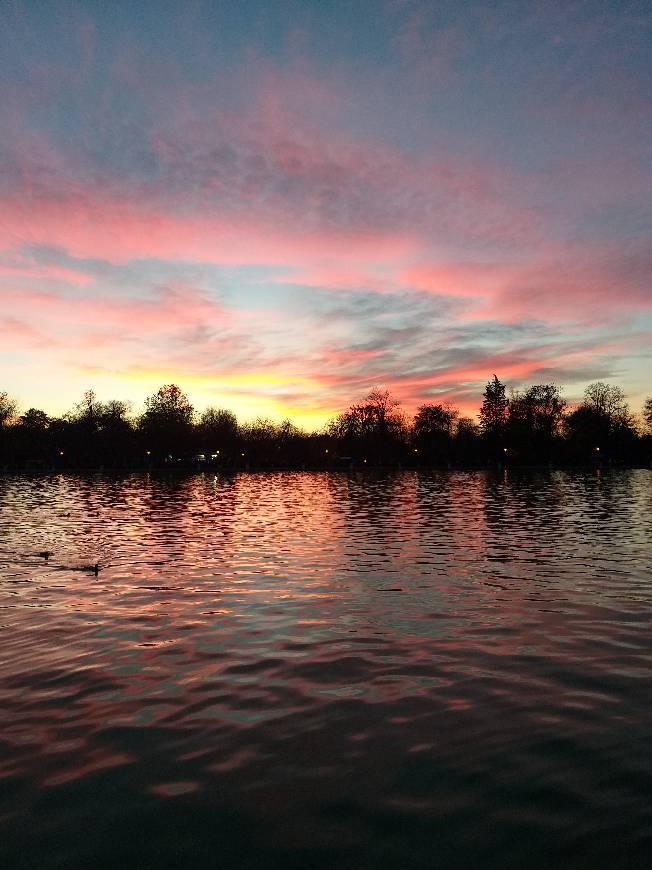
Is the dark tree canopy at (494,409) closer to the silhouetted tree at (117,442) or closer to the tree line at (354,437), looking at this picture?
the tree line at (354,437)

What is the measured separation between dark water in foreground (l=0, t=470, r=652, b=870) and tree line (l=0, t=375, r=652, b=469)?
472 feet

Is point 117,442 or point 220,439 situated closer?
point 117,442

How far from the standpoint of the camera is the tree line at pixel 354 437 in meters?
155

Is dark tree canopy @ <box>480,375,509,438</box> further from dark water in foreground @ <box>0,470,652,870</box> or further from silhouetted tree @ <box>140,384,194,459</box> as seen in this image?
dark water in foreground @ <box>0,470,652,870</box>

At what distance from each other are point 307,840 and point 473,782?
209cm

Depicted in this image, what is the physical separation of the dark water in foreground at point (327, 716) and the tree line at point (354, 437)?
5660 inches

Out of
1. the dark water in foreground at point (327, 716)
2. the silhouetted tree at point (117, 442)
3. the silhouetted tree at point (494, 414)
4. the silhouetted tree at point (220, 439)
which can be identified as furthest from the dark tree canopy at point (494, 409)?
the dark water in foreground at point (327, 716)

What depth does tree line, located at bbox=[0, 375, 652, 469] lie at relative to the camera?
509 feet

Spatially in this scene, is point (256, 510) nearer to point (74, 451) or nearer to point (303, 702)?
point (303, 702)

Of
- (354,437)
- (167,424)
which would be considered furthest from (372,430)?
(167,424)

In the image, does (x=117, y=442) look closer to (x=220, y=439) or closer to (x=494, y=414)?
(x=220, y=439)

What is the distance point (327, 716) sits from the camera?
28.7 ft

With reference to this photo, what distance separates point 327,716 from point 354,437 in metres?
174

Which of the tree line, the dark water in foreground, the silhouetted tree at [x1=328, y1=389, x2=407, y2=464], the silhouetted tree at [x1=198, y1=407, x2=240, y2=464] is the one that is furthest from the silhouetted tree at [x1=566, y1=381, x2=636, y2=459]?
the dark water in foreground
